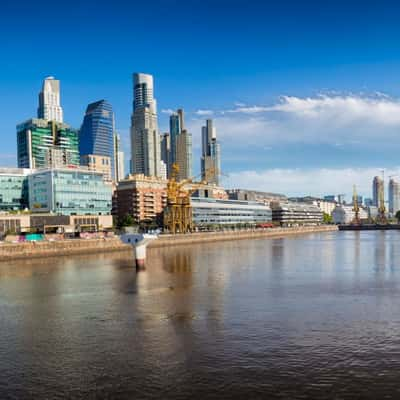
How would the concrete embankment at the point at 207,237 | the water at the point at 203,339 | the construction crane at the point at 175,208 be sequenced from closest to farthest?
1. the water at the point at 203,339
2. the concrete embankment at the point at 207,237
3. the construction crane at the point at 175,208

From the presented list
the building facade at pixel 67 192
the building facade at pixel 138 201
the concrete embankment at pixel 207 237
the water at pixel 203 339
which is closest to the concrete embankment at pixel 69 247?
the concrete embankment at pixel 207 237

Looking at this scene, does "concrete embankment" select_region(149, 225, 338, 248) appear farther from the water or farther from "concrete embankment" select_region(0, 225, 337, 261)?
the water

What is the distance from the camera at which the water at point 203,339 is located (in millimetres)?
17578

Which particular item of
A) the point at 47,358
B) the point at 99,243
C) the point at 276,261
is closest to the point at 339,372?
the point at 47,358

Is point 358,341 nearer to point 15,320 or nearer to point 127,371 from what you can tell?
point 127,371

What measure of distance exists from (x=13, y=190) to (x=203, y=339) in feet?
442

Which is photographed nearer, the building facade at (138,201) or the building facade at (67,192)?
the building facade at (67,192)

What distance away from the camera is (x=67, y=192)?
138500 mm

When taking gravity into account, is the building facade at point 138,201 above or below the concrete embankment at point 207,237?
above

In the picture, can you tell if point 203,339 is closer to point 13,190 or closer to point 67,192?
point 67,192

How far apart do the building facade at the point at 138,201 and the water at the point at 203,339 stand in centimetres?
13973

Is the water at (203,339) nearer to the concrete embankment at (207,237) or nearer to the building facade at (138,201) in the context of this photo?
the concrete embankment at (207,237)

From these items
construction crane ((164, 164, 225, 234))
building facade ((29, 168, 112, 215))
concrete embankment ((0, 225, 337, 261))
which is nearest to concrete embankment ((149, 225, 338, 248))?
concrete embankment ((0, 225, 337, 261))

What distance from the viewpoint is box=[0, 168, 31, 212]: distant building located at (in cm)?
14288
